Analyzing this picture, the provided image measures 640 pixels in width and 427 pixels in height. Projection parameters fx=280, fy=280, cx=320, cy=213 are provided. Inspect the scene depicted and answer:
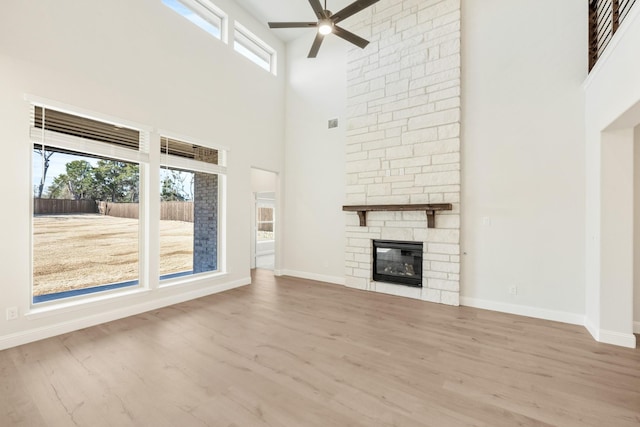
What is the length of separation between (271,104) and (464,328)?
5.36 metres

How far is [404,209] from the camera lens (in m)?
4.56

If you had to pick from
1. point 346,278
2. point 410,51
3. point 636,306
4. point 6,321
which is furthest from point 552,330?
point 6,321

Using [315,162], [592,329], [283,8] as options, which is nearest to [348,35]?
[283,8]

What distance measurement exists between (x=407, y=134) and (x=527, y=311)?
3123 millimetres

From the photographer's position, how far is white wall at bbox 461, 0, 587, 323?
3566mm

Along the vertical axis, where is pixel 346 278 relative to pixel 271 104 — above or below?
below

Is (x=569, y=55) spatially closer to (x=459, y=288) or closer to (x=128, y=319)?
(x=459, y=288)

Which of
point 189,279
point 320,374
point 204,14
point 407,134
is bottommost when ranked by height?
point 320,374

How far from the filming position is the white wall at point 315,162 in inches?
221

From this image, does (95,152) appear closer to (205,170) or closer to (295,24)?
(205,170)

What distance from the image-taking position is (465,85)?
4305 mm

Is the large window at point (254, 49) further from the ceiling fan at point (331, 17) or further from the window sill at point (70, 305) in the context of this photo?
the window sill at point (70, 305)

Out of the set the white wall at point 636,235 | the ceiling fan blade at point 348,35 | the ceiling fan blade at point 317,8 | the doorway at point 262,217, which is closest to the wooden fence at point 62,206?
the ceiling fan blade at point 317,8

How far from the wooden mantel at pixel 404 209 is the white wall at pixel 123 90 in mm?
2196
